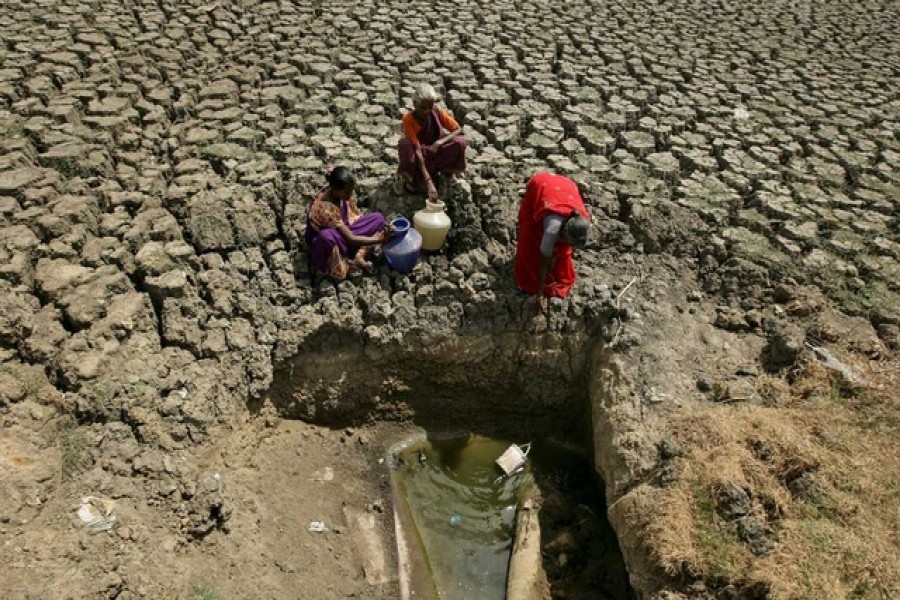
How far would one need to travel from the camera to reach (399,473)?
14.0 ft

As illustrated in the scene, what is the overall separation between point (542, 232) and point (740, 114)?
112 inches

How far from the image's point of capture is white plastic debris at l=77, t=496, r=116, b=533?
3.01 m

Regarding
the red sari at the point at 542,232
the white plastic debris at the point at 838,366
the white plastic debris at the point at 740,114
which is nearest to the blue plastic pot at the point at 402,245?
the red sari at the point at 542,232

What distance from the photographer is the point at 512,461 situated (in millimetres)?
4277

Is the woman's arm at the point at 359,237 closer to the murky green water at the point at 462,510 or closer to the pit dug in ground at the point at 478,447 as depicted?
the pit dug in ground at the point at 478,447

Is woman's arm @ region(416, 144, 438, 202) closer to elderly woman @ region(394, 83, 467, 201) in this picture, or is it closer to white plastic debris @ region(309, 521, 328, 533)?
elderly woman @ region(394, 83, 467, 201)

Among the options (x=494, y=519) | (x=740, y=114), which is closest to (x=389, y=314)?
(x=494, y=519)

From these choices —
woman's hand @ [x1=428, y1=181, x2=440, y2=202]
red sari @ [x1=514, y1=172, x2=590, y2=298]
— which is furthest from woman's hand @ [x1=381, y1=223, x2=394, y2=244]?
red sari @ [x1=514, y1=172, x2=590, y2=298]

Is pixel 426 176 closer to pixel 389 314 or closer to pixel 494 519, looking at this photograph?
pixel 389 314

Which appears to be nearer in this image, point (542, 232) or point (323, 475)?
point (542, 232)

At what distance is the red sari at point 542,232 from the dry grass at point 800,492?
1.09 m

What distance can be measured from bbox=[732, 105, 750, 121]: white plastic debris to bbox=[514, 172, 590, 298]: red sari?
7.91ft

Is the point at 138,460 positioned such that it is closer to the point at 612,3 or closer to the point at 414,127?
the point at 414,127

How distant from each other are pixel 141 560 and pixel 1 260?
191 centimetres
